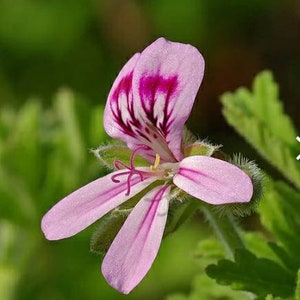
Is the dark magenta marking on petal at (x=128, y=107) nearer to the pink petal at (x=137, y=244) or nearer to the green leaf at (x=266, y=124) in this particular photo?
the pink petal at (x=137, y=244)

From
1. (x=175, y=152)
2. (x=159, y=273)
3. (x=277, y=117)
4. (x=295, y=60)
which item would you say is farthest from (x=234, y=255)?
(x=295, y=60)

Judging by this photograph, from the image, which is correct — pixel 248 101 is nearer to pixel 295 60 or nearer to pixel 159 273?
pixel 159 273

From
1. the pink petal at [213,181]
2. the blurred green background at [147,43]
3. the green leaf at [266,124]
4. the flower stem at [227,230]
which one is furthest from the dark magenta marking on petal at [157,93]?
the blurred green background at [147,43]

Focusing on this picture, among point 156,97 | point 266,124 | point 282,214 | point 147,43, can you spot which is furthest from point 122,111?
point 147,43

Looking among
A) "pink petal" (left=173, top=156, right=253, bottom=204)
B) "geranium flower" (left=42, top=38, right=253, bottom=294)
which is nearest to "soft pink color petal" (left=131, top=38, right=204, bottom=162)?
"geranium flower" (left=42, top=38, right=253, bottom=294)

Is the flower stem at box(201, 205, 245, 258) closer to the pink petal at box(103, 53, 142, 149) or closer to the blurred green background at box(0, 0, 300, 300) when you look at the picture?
the pink petal at box(103, 53, 142, 149)

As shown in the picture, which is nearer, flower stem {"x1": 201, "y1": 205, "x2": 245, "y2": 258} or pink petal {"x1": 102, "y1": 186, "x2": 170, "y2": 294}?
pink petal {"x1": 102, "y1": 186, "x2": 170, "y2": 294}

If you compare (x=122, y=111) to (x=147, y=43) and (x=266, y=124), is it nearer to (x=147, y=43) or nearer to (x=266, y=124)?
(x=266, y=124)
